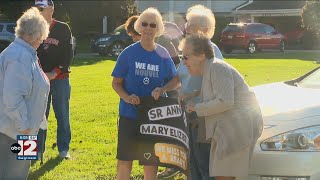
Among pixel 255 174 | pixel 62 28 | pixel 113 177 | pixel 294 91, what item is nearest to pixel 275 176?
pixel 255 174

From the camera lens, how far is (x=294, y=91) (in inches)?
216

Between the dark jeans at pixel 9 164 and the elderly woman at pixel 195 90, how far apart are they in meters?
1.27

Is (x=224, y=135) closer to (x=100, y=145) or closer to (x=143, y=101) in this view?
(x=143, y=101)

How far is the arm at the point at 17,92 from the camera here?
3930 millimetres

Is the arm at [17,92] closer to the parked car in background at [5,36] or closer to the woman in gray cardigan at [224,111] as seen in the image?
the woman in gray cardigan at [224,111]

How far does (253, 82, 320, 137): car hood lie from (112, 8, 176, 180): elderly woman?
1025 mm

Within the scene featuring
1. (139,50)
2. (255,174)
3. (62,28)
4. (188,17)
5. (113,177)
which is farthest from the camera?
(62,28)

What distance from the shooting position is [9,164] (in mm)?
4148

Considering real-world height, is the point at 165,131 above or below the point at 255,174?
above

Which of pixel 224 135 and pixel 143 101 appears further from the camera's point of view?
pixel 143 101

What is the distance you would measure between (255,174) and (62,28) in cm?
314

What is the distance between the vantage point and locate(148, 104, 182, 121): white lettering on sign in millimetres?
4656

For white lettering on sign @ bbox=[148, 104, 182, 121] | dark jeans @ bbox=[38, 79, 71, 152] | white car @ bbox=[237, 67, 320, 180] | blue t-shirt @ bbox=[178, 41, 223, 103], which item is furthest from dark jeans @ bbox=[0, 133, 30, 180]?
dark jeans @ bbox=[38, 79, 71, 152]

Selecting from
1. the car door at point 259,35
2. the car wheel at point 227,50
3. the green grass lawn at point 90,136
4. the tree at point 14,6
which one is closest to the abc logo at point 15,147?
the green grass lawn at point 90,136
